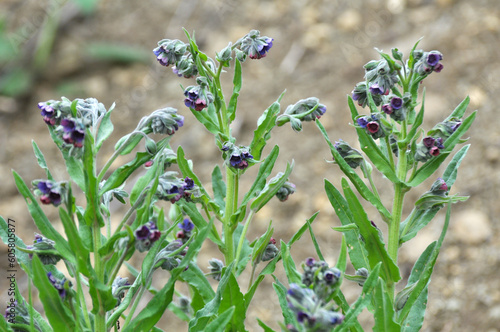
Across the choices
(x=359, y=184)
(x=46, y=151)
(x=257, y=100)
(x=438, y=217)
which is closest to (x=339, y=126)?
(x=257, y=100)

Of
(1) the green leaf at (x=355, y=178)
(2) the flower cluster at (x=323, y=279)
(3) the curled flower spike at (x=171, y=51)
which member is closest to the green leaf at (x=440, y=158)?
(1) the green leaf at (x=355, y=178)

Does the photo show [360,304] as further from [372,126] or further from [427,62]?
[427,62]

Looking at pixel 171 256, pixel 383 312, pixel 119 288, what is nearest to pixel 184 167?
pixel 171 256

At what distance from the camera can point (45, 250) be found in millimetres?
1969

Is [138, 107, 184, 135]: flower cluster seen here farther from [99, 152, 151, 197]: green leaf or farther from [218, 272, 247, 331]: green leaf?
[218, 272, 247, 331]: green leaf

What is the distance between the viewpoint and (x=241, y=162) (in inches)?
82.6

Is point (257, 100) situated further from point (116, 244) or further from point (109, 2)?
point (116, 244)

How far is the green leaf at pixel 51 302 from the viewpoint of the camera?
1865mm

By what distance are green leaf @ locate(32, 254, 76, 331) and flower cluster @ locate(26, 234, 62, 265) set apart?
0.09m

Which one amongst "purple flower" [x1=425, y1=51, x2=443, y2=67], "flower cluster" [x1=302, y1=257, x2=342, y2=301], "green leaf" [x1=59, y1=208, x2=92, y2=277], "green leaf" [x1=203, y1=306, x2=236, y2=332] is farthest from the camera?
"purple flower" [x1=425, y1=51, x2=443, y2=67]

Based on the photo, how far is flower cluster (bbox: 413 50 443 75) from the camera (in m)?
2.07

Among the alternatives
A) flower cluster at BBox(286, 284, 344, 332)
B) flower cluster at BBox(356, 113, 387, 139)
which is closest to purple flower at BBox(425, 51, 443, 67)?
flower cluster at BBox(356, 113, 387, 139)

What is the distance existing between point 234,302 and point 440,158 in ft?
2.71

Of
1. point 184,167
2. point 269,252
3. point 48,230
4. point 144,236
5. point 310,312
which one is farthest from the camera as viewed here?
point 269,252
